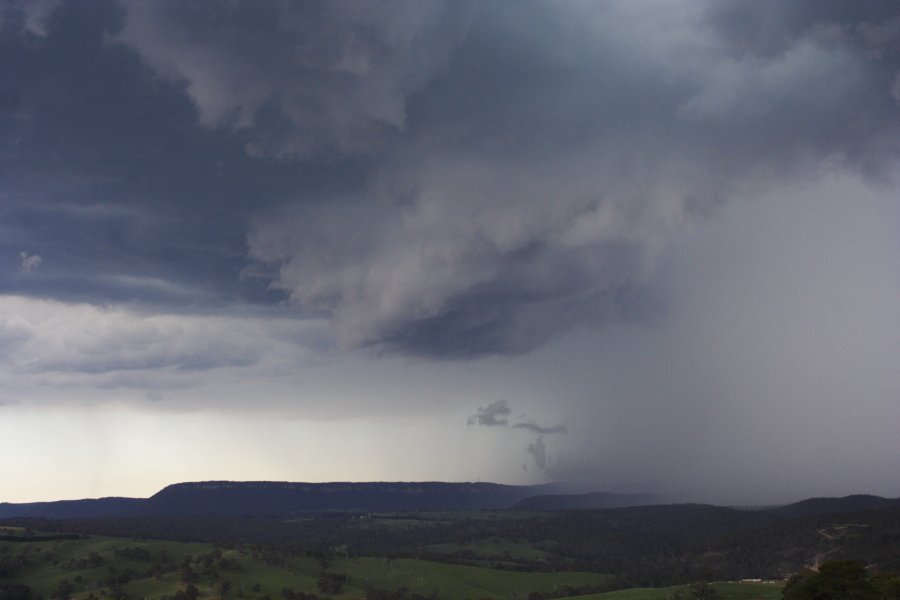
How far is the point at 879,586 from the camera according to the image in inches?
6506

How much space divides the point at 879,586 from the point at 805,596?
49.8 feet

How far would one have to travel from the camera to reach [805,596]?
17000 centimetres
